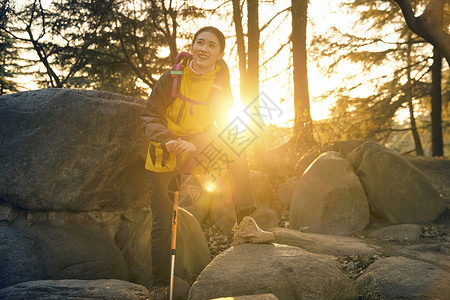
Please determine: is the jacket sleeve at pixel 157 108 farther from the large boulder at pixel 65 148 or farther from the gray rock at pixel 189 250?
the gray rock at pixel 189 250

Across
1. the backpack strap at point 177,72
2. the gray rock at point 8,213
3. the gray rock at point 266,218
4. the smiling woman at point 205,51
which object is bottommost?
the gray rock at point 266,218

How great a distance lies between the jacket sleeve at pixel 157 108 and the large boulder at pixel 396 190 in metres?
4.57

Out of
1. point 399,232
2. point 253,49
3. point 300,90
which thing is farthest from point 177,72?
point 300,90

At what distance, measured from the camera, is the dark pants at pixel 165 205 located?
3359 millimetres

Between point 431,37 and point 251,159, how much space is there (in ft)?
16.5

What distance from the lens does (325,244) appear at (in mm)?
4719

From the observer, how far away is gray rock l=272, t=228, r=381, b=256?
4500 millimetres

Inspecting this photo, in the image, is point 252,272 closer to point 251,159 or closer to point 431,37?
point 431,37

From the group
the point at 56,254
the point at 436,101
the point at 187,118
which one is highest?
the point at 436,101

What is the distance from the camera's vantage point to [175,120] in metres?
3.29

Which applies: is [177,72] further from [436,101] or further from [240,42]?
[436,101]

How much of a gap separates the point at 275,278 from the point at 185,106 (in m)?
1.66

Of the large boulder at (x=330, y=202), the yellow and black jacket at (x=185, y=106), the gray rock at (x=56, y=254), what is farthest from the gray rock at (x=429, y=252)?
the gray rock at (x=56, y=254)

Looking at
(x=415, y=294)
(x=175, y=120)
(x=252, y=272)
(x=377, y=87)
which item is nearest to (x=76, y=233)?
(x=175, y=120)
